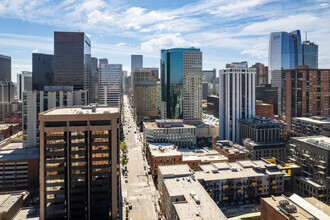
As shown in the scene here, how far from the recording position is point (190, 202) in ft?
220

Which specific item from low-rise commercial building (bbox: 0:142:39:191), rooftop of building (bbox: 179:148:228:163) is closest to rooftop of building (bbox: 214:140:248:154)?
rooftop of building (bbox: 179:148:228:163)

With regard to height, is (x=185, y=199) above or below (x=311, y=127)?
below

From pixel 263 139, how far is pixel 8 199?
125476 mm

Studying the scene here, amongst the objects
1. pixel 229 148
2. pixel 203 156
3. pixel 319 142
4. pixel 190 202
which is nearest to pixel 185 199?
pixel 190 202

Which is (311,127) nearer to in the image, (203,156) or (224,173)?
(203,156)

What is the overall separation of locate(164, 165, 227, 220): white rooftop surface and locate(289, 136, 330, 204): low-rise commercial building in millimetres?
45815

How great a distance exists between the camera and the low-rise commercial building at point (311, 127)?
12712 cm

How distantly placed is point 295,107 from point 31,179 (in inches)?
6360

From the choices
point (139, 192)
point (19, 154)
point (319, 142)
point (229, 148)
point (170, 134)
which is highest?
point (319, 142)

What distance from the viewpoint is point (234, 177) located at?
90250mm

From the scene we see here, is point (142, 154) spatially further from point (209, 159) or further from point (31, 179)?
point (31, 179)

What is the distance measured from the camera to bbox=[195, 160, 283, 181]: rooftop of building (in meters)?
91.4

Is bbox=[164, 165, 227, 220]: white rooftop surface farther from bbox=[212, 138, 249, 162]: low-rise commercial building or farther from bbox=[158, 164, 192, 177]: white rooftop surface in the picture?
bbox=[212, 138, 249, 162]: low-rise commercial building

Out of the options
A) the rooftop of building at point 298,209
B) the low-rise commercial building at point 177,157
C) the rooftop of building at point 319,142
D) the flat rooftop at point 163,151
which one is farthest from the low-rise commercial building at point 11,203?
the rooftop of building at point 319,142
